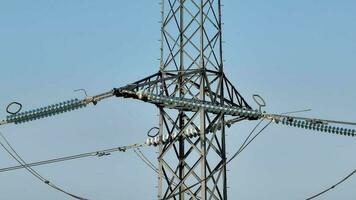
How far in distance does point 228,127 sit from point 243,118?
3.20ft

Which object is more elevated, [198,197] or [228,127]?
[228,127]

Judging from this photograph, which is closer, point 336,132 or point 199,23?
point 336,132

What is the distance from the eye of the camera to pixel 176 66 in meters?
33.6

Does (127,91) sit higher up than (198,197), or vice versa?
(127,91)

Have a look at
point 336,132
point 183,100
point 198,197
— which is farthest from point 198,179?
point 336,132

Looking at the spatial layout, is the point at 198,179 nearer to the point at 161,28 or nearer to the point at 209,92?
the point at 209,92

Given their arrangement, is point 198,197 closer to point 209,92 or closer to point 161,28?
point 209,92

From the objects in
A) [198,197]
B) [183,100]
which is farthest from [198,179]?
[183,100]

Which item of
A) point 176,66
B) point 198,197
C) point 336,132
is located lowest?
point 198,197

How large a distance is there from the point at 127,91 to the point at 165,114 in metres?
3.19

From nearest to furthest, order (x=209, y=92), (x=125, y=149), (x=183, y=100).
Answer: (x=183, y=100)
(x=209, y=92)
(x=125, y=149)

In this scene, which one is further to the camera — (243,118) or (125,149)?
(125,149)

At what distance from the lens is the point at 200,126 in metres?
32.0

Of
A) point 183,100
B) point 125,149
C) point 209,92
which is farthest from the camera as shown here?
point 125,149
